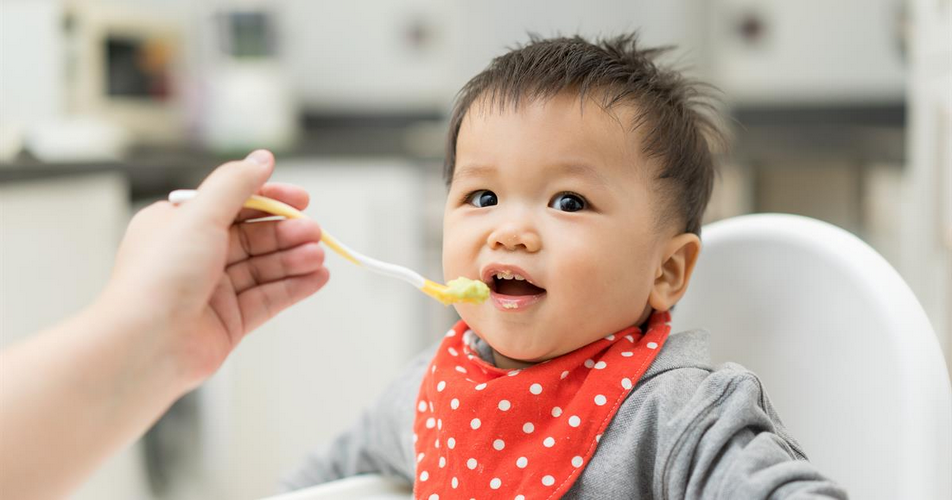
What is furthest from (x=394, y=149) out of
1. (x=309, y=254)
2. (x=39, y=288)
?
(x=309, y=254)

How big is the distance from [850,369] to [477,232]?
13.6 inches

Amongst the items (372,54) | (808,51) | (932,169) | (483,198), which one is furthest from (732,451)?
(372,54)

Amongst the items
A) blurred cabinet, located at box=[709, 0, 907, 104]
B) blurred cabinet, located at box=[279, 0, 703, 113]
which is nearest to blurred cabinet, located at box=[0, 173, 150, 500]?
blurred cabinet, located at box=[279, 0, 703, 113]

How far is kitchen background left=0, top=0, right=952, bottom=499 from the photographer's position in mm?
1802

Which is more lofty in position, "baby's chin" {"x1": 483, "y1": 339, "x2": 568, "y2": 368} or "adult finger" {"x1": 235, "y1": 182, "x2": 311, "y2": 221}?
"adult finger" {"x1": 235, "y1": 182, "x2": 311, "y2": 221}

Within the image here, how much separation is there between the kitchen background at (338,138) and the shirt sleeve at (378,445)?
0.69 m

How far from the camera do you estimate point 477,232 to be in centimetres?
79

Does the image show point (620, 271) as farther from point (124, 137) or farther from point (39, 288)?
point (124, 137)

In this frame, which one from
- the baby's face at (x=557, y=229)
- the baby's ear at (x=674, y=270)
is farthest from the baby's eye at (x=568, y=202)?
the baby's ear at (x=674, y=270)

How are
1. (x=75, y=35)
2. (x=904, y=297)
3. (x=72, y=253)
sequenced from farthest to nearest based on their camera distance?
(x=75, y=35)
(x=72, y=253)
(x=904, y=297)

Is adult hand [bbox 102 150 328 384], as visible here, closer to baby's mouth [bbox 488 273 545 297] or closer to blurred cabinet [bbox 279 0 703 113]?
baby's mouth [bbox 488 273 545 297]

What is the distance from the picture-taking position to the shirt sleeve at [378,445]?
3.09ft

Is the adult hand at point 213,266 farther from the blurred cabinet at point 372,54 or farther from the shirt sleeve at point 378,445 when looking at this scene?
the blurred cabinet at point 372,54

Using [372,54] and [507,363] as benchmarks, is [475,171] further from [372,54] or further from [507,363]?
[372,54]
